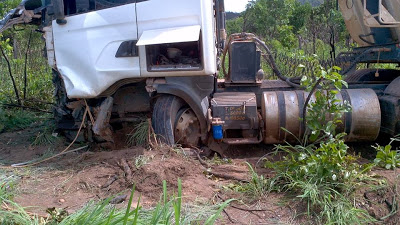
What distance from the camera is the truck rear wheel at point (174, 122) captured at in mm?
4652

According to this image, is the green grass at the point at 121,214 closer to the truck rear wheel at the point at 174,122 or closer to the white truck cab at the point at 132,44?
the truck rear wheel at the point at 174,122

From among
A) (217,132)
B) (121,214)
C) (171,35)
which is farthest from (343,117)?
(121,214)

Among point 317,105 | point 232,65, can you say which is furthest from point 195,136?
point 317,105

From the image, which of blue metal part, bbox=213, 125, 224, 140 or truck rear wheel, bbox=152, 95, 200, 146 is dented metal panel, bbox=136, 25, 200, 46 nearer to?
truck rear wheel, bbox=152, 95, 200, 146

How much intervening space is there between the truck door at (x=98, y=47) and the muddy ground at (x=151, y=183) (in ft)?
2.82

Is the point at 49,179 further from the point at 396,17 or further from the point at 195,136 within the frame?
the point at 396,17

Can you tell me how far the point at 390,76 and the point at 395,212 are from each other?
348 cm

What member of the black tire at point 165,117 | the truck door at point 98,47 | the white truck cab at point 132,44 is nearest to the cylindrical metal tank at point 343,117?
the white truck cab at point 132,44

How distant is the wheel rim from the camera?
4.91 m

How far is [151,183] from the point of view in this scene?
12.2ft

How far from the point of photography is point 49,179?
13.2ft

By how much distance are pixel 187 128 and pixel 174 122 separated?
0.26m

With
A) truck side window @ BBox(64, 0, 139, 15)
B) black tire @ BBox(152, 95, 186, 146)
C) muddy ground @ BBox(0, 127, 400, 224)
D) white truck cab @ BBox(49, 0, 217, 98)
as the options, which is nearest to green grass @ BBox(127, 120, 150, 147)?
black tire @ BBox(152, 95, 186, 146)

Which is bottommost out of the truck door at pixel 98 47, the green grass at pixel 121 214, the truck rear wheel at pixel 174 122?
the green grass at pixel 121 214
